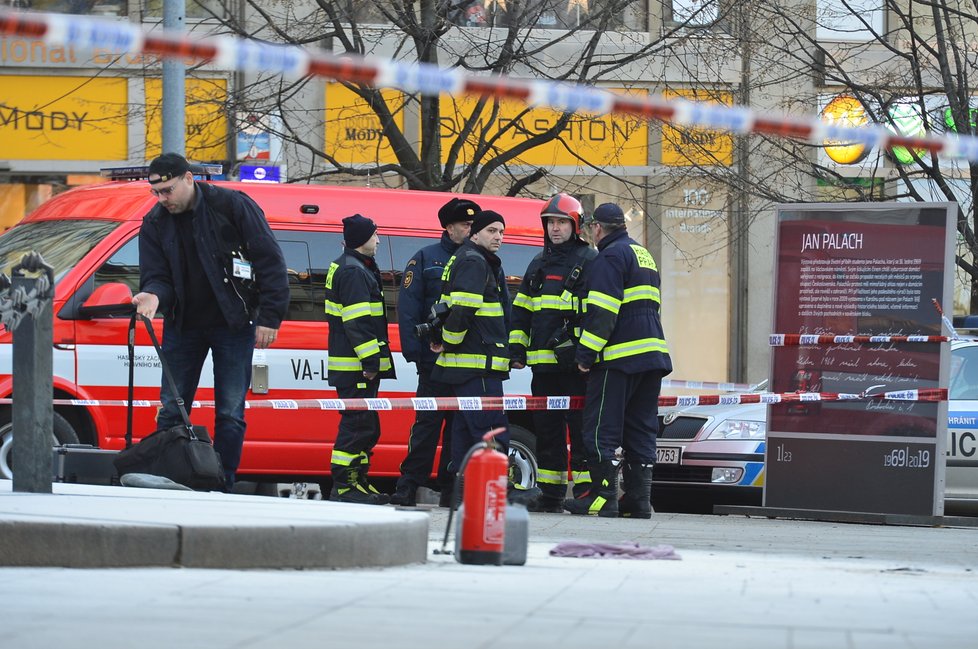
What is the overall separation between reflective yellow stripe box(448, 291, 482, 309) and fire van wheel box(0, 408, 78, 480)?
2.58 metres

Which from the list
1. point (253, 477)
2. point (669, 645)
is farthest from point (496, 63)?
point (669, 645)

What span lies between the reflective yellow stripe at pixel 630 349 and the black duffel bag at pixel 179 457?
107 inches

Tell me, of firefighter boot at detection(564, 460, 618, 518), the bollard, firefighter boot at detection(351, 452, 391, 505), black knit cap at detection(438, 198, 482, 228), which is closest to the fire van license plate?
firefighter boot at detection(564, 460, 618, 518)

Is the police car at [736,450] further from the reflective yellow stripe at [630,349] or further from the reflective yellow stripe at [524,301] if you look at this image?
the reflective yellow stripe at [524,301]

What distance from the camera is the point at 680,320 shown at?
21.3 metres

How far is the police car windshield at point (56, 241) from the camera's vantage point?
1095 centimetres

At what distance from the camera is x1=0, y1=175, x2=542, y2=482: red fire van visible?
10.8m

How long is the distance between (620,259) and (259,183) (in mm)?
2840

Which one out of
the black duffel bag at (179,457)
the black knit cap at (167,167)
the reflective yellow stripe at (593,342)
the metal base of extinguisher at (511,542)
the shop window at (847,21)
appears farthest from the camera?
the shop window at (847,21)

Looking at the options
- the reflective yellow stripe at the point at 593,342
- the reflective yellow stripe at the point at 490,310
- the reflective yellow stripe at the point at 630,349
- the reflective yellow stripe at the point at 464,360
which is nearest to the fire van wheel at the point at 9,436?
the reflective yellow stripe at the point at 464,360

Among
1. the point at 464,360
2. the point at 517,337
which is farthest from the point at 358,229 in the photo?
the point at 517,337

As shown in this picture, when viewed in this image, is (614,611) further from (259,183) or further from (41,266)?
(259,183)

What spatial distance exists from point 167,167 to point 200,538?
3006 millimetres

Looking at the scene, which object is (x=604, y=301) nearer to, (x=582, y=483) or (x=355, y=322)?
(x=582, y=483)
